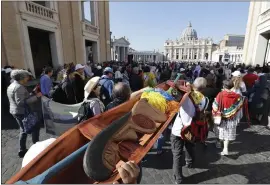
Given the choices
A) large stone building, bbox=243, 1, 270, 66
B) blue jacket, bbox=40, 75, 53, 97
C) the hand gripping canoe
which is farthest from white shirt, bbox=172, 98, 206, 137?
large stone building, bbox=243, 1, 270, 66

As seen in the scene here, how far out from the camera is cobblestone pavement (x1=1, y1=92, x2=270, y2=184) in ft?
9.55

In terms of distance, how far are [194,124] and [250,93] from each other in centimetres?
428

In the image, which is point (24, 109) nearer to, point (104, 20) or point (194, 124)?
point (194, 124)

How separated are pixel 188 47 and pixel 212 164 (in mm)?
120407

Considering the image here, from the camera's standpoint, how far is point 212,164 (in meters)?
3.29

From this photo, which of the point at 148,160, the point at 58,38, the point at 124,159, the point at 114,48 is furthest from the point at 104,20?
the point at 114,48

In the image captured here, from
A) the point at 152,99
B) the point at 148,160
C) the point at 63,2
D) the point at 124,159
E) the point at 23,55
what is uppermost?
the point at 63,2

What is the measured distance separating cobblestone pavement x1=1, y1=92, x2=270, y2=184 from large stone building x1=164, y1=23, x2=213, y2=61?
11319cm

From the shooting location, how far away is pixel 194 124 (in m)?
2.59

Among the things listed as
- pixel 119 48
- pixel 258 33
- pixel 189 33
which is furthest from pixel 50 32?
pixel 189 33

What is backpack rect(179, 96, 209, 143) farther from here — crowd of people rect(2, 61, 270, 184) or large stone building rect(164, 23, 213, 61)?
large stone building rect(164, 23, 213, 61)

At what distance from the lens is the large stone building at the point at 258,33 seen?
40.0ft

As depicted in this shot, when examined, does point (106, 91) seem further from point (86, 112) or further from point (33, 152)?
point (33, 152)

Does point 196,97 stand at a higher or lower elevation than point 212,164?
higher
